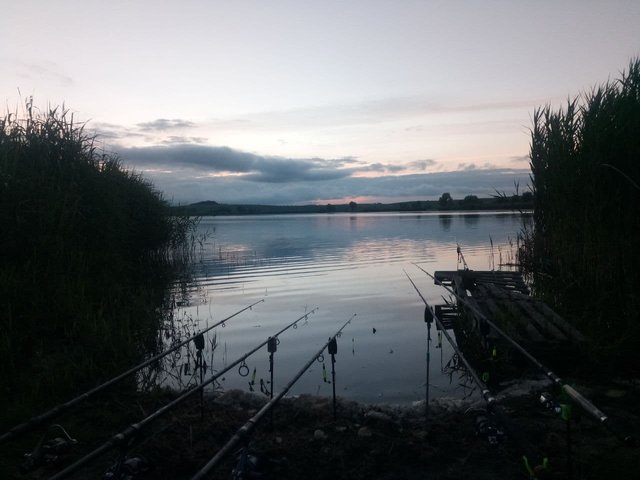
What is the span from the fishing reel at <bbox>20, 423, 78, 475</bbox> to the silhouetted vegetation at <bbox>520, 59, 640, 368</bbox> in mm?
7661

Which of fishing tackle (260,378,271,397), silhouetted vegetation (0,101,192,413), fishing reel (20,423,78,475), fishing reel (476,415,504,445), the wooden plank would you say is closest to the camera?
fishing reel (20,423,78,475)

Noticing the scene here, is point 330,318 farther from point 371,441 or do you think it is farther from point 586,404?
point 586,404

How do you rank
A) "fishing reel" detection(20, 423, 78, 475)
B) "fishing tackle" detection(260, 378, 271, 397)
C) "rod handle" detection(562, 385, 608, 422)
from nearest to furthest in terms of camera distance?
1. "rod handle" detection(562, 385, 608, 422)
2. "fishing reel" detection(20, 423, 78, 475)
3. "fishing tackle" detection(260, 378, 271, 397)

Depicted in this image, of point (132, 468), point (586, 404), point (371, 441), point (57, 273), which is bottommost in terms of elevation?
point (371, 441)

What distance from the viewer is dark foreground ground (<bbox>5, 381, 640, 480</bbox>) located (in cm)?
491

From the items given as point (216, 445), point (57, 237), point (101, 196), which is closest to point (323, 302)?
point (101, 196)

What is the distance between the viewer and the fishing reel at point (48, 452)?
5.06 m

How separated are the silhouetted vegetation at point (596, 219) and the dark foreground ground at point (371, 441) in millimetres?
2592

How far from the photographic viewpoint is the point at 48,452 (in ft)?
17.6

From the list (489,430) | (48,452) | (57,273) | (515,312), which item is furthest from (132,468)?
→ (515,312)

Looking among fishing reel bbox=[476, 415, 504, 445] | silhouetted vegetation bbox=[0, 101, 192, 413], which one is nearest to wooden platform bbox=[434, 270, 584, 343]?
fishing reel bbox=[476, 415, 504, 445]

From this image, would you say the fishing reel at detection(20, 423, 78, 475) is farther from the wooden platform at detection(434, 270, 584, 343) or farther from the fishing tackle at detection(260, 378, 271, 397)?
the wooden platform at detection(434, 270, 584, 343)

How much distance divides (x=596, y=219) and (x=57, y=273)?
11.1 metres

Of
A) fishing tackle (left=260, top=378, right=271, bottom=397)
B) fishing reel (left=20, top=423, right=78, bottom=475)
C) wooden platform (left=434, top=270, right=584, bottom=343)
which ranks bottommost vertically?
fishing tackle (left=260, top=378, right=271, bottom=397)
